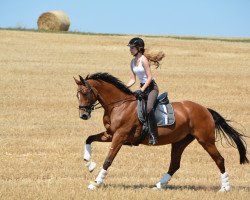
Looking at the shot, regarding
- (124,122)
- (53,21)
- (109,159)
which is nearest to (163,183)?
(109,159)

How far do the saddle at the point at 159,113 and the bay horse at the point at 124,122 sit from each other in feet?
0.25

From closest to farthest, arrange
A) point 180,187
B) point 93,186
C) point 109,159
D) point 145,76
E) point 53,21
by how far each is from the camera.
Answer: point 93,186
point 109,159
point 145,76
point 180,187
point 53,21

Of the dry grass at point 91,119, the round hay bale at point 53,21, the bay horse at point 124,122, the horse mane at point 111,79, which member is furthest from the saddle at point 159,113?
the round hay bale at point 53,21

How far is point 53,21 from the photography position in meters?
46.3

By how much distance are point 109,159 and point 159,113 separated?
4.21 ft

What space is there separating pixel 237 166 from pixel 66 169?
13.1ft

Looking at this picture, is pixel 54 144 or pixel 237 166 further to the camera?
pixel 54 144

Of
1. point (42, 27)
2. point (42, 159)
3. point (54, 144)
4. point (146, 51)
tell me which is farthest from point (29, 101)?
point (42, 27)

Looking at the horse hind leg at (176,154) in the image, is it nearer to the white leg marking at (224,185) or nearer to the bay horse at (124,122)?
the bay horse at (124,122)

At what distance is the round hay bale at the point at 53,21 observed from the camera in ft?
150

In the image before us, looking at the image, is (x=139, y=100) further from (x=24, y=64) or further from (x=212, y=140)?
(x=24, y=64)

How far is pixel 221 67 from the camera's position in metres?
34.1

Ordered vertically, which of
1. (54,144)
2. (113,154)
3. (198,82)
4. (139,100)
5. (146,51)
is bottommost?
(198,82)

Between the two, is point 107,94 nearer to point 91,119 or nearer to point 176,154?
point 176,154
